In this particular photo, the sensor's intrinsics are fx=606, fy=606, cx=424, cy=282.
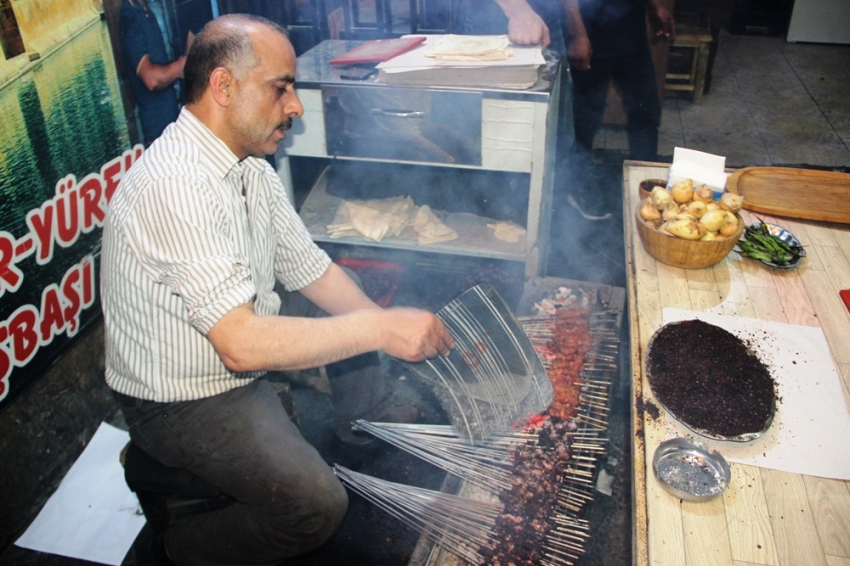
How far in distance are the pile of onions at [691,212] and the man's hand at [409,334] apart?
1182 millimetres

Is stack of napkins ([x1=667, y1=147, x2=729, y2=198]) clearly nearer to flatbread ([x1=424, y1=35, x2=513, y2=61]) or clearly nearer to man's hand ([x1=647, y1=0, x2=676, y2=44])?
flatbread ([x1=424, y1=35, x2=513, y2=61])

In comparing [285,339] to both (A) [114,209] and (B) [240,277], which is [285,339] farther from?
(A) [114,209]

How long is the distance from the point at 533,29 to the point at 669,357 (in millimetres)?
2267

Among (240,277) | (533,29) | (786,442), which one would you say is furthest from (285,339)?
(533,29)

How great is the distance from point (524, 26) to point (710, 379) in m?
2.43

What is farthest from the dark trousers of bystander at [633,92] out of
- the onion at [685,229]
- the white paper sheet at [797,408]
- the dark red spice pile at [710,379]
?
the dark red spice pile at [710,379]

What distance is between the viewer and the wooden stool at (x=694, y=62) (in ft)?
22.7

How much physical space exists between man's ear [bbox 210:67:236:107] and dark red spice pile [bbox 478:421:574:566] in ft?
6.11

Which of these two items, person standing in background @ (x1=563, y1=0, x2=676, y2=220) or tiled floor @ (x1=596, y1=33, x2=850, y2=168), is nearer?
Result: person standing in background @ (x1=563, y1=0, x2=676, y2=220)

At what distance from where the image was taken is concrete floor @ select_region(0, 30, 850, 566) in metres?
2.91

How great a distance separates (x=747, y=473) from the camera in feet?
6.15

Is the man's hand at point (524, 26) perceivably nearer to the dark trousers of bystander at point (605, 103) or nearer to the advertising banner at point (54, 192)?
the dark trousers of bystander at point (605, 103)

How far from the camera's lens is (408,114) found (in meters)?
3.40

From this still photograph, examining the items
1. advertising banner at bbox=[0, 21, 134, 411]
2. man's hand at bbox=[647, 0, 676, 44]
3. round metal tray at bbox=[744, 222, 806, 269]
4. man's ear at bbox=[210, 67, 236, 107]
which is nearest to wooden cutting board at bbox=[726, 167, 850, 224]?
round metal tray at bbox=[744, 222, 806, 269]
